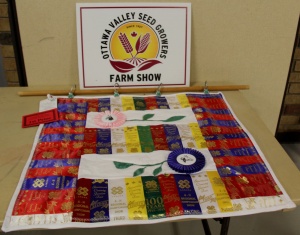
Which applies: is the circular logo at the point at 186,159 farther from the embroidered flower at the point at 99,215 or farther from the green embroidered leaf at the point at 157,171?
the embroidered flower at the point at 99,215

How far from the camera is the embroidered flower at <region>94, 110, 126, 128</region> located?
1143mm

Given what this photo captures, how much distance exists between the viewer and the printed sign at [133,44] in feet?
4.25

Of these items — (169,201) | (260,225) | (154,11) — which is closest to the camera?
(169,201)

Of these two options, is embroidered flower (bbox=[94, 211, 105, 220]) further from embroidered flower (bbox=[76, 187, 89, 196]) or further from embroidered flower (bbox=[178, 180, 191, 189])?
embroidered flower (bbox=[178, 180, 191, 189])

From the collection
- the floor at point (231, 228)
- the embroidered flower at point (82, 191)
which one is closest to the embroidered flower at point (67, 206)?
the embroidered flower at point (82, 191)

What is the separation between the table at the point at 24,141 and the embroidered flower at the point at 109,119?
0.21m

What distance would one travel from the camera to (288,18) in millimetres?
1401

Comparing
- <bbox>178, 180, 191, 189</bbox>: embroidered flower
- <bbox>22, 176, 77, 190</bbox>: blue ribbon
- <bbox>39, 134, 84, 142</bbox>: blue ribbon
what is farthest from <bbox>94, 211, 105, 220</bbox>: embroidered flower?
<bbox>39, 134, 84, 142</bbox>: blue ribbon

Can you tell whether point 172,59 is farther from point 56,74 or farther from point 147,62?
point 56,74

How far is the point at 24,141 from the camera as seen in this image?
106cm

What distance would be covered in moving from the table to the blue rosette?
22cm

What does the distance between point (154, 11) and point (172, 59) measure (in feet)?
0.66

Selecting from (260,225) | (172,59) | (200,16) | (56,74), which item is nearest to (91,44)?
(56,74)

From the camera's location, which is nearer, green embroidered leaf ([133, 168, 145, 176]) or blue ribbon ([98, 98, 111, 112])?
green embroidered leaf ([133, 168, 145, 176])
